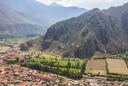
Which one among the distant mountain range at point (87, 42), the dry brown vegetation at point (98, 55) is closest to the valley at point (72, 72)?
the dry brown vegetation at point (98, 55)

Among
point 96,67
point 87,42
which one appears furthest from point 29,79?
point 87,42

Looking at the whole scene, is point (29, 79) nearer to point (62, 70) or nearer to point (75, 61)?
point (62, 70)

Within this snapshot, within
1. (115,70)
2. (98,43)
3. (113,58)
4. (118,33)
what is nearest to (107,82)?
(115,70)

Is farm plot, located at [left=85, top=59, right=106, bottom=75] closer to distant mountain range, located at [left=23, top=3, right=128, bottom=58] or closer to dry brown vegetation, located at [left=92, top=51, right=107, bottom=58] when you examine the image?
dry brown vegetation, located at [left=92, top=51, right=107, bottom=58]

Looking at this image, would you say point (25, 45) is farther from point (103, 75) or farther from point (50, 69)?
point (103, 75)

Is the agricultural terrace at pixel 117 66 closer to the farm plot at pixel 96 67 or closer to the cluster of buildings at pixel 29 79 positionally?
the farm plot at pixel 96 67

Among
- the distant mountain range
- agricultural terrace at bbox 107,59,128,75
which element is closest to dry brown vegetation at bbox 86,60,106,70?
agricultural terrace at bbox 107,59,128,75
